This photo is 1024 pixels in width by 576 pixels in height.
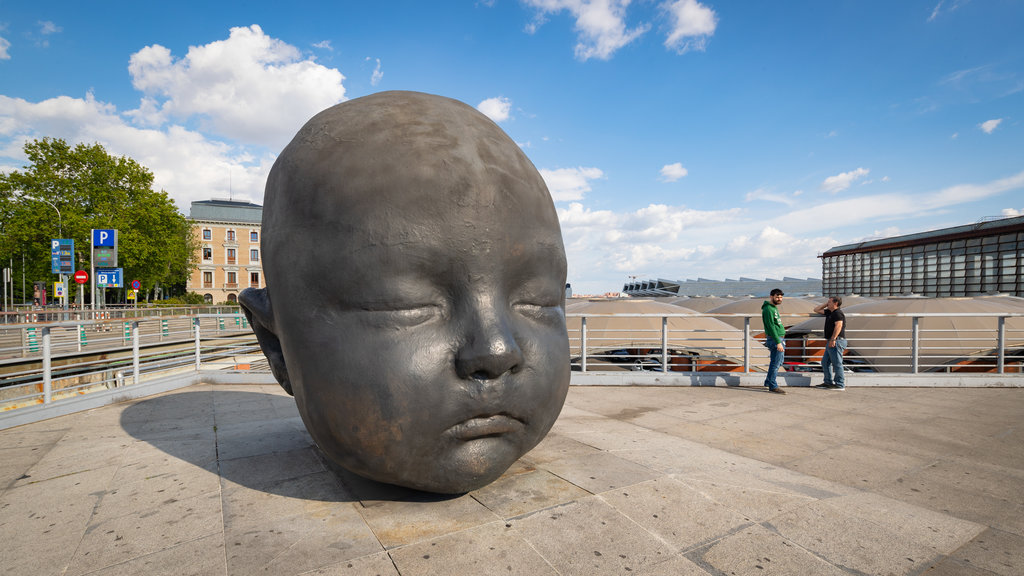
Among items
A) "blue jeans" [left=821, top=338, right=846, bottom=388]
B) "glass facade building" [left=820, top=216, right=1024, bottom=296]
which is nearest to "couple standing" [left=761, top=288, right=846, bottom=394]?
"blue jeans" [left=821, top=338, right=846, bottom=388]

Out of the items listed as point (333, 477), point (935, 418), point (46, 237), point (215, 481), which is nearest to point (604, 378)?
point (935, 418)

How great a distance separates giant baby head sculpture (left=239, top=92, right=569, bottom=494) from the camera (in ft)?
9.61

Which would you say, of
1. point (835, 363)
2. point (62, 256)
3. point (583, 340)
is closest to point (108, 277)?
point (62, 256)

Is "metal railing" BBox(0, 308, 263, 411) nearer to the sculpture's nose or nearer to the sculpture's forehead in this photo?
the sculpture's forehead

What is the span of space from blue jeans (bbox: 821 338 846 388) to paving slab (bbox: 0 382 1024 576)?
7.39ft

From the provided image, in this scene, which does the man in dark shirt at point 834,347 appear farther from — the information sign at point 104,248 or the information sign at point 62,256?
the information sign at point 62,256

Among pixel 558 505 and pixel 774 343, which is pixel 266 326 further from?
pixel 774 343

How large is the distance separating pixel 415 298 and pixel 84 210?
42.5 metres

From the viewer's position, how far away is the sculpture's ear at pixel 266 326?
3.74 meters

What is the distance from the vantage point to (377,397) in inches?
114

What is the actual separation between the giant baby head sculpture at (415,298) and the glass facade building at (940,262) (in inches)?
2104

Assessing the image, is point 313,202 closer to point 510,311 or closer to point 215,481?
point 510,311

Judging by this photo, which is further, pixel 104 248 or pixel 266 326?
pixel 104 248

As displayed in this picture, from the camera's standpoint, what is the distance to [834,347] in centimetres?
815
